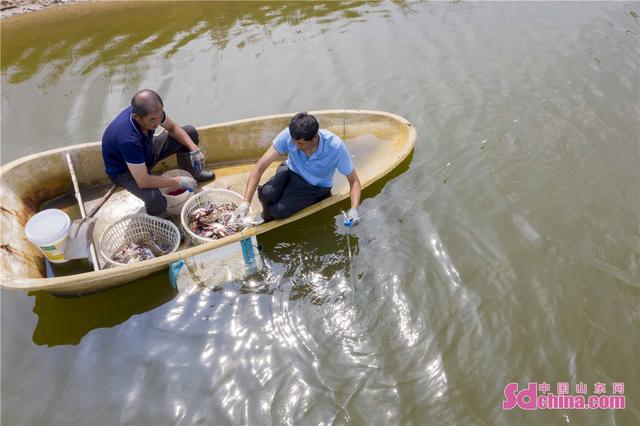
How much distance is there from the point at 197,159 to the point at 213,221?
0.78 m

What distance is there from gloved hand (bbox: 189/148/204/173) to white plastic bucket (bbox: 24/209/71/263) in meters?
1.43

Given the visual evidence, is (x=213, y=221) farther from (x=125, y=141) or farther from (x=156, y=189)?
(x=125, y=141)

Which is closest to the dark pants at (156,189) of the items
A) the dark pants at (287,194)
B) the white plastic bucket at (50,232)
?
the white plastic bucket at (50,232)

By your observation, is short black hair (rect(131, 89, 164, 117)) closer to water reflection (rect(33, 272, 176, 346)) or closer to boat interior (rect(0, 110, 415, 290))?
boat interior (rect(0, 110, 415, 290))

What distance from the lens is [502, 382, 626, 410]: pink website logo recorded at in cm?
345

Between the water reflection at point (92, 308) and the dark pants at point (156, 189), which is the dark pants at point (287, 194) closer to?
the dark pants at point (156, 189)

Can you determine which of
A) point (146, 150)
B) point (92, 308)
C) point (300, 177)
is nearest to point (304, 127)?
point (300, 177)

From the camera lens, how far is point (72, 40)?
27.8 feet

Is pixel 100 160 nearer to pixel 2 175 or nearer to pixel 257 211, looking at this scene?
pixel 2 175

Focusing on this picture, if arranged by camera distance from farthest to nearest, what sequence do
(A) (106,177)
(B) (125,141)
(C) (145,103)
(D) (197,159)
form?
1. (A) (106,177)
2. (D) (197,159)
3. (B) (125,141)
4. (C) (145,103)

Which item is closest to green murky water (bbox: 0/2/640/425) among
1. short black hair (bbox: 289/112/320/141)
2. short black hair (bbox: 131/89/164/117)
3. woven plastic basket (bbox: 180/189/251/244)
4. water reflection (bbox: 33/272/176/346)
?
water reflection (bbox: 33/272/176/346)

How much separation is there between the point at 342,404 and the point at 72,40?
892 centimetres

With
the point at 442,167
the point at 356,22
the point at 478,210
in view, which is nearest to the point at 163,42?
the point at 356,22

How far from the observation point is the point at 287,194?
440 cm
